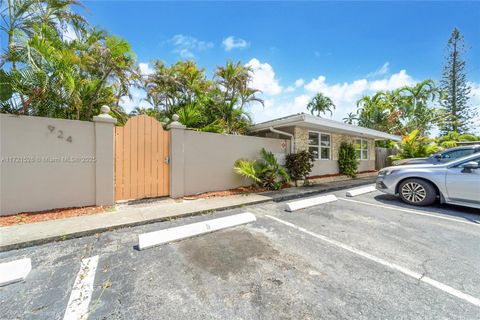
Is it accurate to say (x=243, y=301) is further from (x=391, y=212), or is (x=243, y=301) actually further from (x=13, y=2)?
(x=13, y=2)

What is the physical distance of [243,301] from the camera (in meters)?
1.92

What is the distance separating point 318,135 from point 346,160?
223cm

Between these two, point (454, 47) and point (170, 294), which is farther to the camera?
point (454, 47)

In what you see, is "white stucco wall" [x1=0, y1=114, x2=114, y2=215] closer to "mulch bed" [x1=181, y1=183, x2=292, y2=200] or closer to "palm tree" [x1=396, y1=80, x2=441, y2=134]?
"mulch bed" [x1=181, y1=183, x2=292, y2=200]

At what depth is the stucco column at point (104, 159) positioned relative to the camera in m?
4.57

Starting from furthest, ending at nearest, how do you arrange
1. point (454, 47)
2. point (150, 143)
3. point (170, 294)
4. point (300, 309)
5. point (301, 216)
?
point (454, 47) → point (150, 143) → point (301, 216) → point (170, 294) → point (300, 309)

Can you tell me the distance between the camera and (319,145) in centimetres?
947

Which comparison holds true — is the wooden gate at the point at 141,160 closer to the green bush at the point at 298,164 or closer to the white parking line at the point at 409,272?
the white parking line at the point at 409,272

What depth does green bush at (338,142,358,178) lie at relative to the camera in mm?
10133

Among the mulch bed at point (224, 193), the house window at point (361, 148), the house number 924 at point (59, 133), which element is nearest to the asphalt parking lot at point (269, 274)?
the mulch bed at point (224, 193)

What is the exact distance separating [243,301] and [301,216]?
9.47 ft

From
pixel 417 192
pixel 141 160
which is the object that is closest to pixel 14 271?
pixel 141 160

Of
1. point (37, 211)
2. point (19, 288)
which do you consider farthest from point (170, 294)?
point (37, 211)

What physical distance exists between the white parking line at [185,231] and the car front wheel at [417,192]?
438cm
